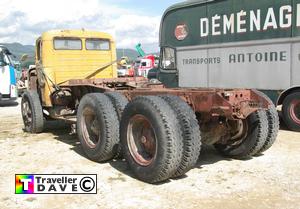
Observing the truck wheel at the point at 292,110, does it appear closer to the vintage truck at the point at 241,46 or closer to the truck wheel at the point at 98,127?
the vintage truck at the point at 241,46

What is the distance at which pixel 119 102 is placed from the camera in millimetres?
6184

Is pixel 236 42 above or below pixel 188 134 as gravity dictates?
above

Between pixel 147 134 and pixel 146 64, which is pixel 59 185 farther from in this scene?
pixel 146 64

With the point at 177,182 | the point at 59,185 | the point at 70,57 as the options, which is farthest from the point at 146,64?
the point at 59,185

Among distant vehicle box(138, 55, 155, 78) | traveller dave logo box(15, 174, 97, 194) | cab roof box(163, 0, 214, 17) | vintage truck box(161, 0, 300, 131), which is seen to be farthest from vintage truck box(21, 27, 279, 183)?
distant vehicle box(138, 55, 155, 78)

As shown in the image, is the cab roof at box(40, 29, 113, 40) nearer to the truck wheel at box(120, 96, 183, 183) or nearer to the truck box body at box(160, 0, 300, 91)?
the truck box body at box(160, 0, 300, 91)

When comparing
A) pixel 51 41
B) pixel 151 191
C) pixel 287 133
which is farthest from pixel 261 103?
pixel 51 41

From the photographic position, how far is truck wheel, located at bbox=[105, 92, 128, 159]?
6.12 metres

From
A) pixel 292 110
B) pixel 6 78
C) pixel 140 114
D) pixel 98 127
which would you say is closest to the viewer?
pixel 140 114

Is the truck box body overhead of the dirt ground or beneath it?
overhead

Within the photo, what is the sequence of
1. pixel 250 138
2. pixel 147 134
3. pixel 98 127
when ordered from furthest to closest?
1. pixel 98 127
2. pixel 250 138
3. pixel 147 134

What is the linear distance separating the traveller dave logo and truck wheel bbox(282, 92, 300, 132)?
18.4 ft

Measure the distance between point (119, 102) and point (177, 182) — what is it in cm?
170

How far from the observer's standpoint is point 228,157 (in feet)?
21.2
